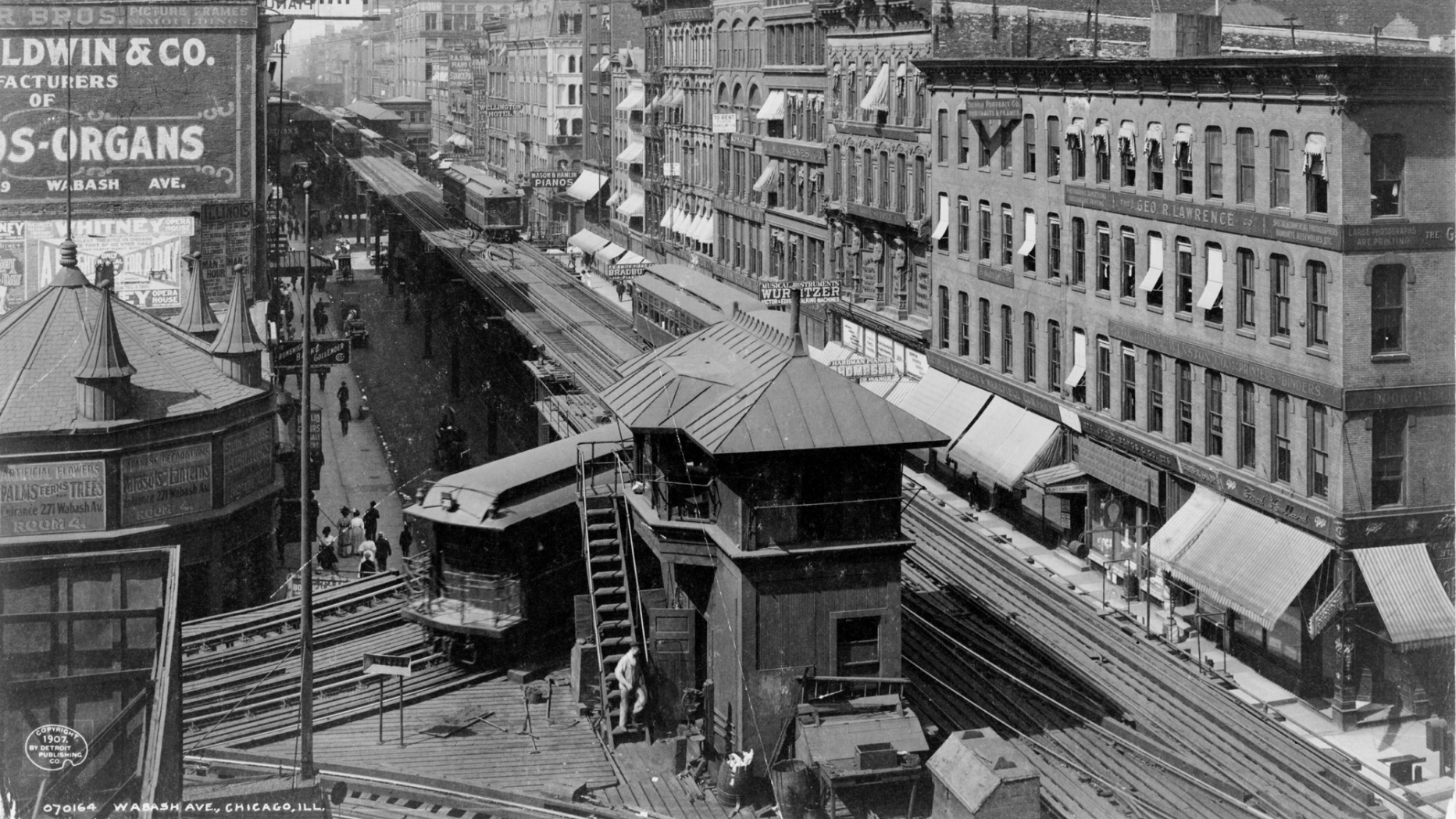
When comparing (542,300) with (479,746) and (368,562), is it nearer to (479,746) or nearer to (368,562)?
(368,562)

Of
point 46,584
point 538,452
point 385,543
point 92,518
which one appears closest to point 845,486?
point 538,452

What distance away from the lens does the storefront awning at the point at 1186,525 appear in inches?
1475

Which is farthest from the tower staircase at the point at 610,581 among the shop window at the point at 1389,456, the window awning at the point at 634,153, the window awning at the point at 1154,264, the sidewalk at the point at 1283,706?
the window awning at the point at 634,153

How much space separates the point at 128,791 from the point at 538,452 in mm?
16625

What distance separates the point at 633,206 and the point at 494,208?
8.92 m

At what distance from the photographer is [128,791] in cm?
1748

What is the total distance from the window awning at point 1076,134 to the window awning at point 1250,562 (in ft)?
40.8

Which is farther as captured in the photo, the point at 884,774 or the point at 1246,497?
the point at 1246,497

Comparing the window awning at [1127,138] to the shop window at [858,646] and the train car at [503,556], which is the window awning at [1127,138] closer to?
the train car at [503,556]

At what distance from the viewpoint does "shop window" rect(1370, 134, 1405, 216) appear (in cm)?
3347

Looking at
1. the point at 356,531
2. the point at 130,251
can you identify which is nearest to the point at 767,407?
the point at 356,531

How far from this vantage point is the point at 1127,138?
139 feet

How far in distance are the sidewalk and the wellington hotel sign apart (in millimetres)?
8804

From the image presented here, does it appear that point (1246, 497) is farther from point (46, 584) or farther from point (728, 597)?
point (46, 584)
